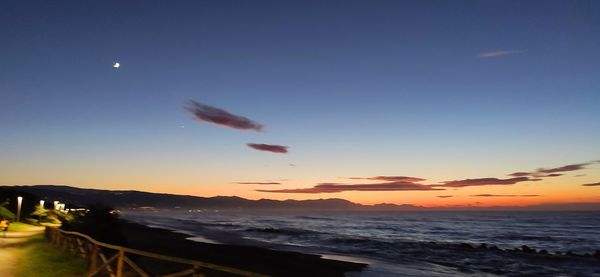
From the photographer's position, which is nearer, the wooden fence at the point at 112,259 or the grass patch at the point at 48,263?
the wooden fence at the point at 112,259

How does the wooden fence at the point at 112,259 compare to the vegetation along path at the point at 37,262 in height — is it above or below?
above

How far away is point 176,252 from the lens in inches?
1406

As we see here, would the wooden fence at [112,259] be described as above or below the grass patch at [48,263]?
above

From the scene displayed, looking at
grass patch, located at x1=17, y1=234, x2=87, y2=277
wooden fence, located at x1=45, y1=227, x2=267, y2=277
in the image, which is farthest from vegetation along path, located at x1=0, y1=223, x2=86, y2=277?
wooden fence, located at x1=45, y1=227, x2=267, y2=277

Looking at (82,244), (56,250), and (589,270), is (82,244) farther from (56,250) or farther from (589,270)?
(589,270)

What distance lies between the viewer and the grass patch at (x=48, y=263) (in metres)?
15.3

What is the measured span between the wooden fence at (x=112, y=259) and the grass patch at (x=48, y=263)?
0.37 meters

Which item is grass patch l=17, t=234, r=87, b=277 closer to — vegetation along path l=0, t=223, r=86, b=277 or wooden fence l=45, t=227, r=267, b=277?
vegetation along path l=0, t=223, r=86, b=277

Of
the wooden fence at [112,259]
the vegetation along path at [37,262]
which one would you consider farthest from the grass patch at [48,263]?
the wooden fence at [112,259]

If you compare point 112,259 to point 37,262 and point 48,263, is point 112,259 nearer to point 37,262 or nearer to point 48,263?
point 48,263

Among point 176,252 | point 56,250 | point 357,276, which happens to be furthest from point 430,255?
point 56,250

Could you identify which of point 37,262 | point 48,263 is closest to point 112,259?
point 48,263

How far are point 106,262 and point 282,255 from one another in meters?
26.0

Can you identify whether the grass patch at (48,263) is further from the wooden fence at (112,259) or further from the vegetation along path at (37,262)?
the wooden fence at (112,259)
